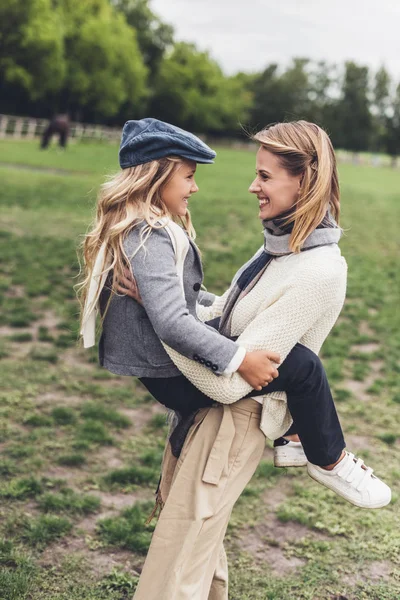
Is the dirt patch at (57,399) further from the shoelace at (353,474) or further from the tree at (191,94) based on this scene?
the tree at (191,94)

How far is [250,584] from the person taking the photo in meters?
3.74

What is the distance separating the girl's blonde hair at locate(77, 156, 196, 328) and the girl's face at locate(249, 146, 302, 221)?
0.99 ft

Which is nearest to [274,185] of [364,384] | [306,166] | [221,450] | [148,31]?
[306,166]

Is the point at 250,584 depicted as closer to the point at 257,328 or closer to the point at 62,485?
the point at 62,485

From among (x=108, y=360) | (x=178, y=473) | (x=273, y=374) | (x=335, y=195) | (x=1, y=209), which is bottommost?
(x=1, y=209)

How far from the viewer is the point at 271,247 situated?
276 centimetres

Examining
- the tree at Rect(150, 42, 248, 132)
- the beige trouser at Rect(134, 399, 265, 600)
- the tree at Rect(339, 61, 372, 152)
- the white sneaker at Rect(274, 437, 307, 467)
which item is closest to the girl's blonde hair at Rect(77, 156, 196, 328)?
the beige trouser at Rect(134, 399, 265, 600)

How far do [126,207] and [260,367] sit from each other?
0.75 metres

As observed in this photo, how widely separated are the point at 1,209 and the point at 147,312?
12423mm

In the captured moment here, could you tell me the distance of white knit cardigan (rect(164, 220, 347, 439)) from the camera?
2.53 m

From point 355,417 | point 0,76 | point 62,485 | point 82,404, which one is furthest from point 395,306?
point 0,76

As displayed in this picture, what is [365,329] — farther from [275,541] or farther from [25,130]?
[25,130]

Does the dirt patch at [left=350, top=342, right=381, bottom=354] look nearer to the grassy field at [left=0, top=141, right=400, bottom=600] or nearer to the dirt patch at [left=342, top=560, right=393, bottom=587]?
the grassy field at [left=0, top=141, right=400, bottom=600]

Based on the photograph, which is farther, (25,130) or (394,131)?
(394,131)
